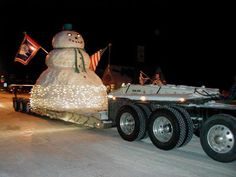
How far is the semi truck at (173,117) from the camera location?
20.8 feet

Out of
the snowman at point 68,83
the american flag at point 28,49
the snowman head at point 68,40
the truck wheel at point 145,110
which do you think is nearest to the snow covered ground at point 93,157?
the truck wheel at point 145,110

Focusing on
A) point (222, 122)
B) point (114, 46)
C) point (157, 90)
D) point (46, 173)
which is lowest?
point (46, 173)

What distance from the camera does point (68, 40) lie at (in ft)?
37.4

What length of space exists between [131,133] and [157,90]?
1.22 meters

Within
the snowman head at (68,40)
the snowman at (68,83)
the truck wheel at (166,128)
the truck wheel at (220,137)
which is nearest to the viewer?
the truck wheel at (220,137)

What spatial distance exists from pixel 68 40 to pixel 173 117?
556cm

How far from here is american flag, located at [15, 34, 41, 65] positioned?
1312cm

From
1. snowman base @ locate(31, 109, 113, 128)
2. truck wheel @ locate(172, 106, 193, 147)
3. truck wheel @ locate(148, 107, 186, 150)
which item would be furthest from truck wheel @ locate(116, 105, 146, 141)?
truck wheel @ locate(172, 106, 193, 147)

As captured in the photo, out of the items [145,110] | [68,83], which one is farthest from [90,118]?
[68,83]

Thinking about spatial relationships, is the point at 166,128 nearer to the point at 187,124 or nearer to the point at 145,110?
the point at 187,124

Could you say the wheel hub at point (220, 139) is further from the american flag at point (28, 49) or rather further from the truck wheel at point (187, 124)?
the american flag at point (28, 49)

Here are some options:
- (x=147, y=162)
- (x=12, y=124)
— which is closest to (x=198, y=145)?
(x=147, y=162)

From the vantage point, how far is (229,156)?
242 inches

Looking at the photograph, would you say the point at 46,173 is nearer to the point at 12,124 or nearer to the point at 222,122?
the point at 222,122
